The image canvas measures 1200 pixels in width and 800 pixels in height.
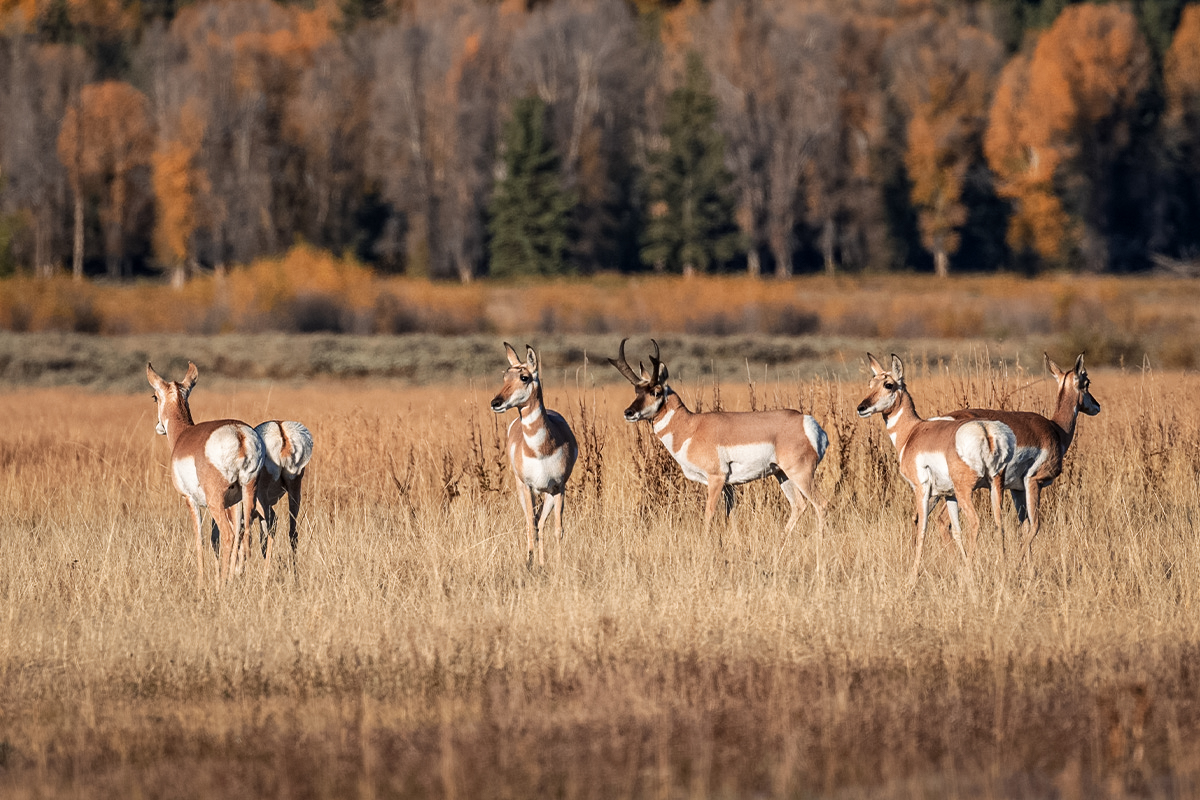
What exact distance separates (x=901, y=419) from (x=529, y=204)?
1875 inches

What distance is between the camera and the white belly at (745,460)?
11.5 metres

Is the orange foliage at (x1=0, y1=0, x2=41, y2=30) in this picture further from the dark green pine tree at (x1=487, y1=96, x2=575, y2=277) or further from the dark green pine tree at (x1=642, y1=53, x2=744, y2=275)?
the dark green pine tree at (x1=642, y1=53, x2=744, y2=275)

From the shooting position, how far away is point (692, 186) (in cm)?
5962

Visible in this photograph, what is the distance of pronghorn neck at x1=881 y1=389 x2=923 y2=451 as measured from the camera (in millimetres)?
10734

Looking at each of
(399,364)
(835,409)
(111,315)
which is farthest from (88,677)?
(111,315)

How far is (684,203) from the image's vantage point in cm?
5994

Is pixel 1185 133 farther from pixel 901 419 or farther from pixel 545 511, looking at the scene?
pixel 545 511

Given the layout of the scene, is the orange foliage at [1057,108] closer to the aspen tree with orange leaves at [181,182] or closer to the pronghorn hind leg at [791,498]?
the aspen tree with orange leaves at [181,182]

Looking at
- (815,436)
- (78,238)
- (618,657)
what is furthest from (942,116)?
(618,657)

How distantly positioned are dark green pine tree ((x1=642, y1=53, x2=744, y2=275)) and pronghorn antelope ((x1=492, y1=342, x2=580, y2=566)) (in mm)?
48104

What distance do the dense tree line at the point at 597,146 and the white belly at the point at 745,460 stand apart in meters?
46.3

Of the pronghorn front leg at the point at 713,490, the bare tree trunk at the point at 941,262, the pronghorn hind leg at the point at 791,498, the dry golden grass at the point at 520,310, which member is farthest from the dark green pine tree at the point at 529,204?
the pronghorn front leg at the point at 713,490

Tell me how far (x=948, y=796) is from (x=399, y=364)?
2795 centimetres

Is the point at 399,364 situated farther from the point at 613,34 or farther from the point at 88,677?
the point at 613,34
